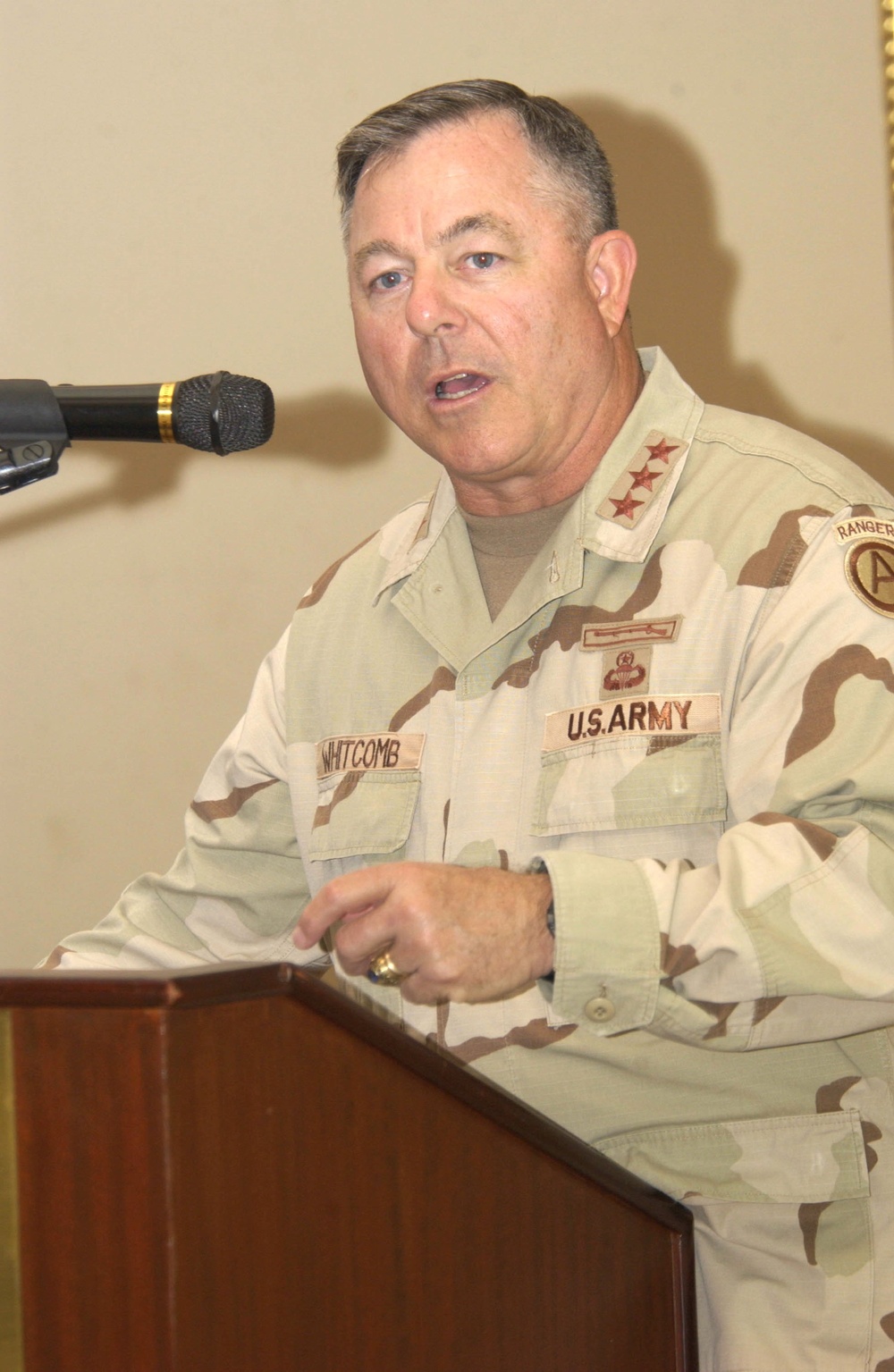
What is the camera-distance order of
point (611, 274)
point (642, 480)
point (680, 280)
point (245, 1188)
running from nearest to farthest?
1. point (245, 1188)
2. point (642, 480)
3. point (611, 274)
4. point (680, 280)

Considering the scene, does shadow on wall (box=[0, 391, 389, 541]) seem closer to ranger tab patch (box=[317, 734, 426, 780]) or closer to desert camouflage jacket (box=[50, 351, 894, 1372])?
desert camouflage jacket (box=[50, 351, 894, 1372])

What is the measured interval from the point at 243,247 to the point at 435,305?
3.57 ft

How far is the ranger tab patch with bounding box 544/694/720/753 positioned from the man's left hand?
329 mm

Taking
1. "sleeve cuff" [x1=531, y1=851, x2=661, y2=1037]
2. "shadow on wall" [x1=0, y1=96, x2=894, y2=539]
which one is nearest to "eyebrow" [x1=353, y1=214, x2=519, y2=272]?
"sleeve cuff" [x1=531, y1=851, x2=661, y2=1037]

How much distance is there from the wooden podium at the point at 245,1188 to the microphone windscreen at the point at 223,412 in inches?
15.9

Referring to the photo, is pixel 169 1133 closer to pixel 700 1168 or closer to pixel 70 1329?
pixel 70 1329

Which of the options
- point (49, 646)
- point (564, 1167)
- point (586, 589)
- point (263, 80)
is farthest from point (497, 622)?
point (263, 80)

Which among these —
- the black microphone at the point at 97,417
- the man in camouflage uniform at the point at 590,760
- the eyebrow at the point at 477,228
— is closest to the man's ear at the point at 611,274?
the man in camouflage uniform at the point at 590,760

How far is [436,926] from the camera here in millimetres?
869

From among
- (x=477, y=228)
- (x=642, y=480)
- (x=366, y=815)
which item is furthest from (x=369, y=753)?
(x=477, y=228)

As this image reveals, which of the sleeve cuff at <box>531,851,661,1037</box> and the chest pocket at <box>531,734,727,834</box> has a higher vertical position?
the chest pocket at <box>531,734,727,834</box>

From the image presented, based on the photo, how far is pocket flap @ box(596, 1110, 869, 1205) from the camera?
3.67 feet

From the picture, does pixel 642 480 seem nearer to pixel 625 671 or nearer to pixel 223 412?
pixel 625 671

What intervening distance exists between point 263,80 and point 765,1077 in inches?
71.7
